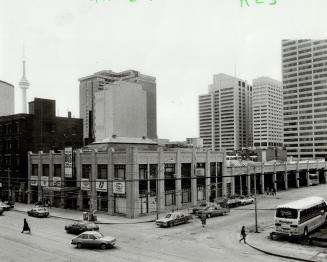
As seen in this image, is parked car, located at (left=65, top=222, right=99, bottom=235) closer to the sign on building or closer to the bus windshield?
the bus windshield

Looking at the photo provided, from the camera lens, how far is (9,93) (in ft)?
479

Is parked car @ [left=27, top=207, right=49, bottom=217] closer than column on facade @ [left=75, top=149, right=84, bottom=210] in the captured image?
Yes

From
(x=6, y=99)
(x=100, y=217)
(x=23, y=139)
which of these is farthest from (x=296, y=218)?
(x=6, y=99)

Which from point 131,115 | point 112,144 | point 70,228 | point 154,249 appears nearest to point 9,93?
point 131,115

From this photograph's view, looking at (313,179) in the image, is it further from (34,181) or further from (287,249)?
(287,249)

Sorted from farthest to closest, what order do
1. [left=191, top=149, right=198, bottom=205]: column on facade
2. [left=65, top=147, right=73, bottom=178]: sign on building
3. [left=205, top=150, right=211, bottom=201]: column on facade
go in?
[left=205, top=150, right=211, bottom=201]: column on facade → [left=191, top=149, right=198, bottom=205]: column on facade → [left=65, top=147, right=73, bottom=178]: sign on building

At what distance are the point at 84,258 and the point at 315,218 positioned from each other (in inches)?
883

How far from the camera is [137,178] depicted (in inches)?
1865

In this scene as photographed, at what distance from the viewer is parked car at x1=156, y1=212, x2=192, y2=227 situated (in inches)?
1566

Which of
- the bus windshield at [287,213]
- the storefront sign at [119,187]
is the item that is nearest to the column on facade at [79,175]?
the storefront sign at [119,187]

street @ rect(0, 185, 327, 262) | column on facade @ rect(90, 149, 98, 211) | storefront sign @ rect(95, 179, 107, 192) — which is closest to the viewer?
street @ rect(0, 185, 327, 262)

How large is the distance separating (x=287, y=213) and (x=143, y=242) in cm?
1282

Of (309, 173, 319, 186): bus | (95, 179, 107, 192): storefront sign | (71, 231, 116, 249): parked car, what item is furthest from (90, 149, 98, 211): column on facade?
(309, 173, 319, 186): bus

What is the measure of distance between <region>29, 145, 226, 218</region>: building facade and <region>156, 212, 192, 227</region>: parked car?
2.53 metres
